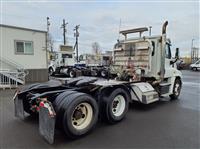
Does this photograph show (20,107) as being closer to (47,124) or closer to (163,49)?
(47,124)

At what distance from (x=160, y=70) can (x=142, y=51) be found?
104cm

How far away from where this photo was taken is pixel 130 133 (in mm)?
3840

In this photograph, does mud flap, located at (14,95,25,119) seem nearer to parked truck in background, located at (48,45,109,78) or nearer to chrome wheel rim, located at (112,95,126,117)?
chrome wheel rim, located at (112,95,126,117)

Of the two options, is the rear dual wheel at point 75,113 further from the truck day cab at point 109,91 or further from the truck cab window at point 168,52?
the truck cab window at point 168,52

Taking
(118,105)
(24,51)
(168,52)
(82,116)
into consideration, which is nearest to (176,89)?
(168,52)

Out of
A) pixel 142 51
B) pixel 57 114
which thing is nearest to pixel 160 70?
pixel 142 51

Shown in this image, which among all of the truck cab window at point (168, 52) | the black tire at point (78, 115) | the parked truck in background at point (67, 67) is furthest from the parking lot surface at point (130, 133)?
the parked truck in background at point (67, 67)

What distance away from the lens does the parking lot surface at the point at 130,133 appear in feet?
10.9

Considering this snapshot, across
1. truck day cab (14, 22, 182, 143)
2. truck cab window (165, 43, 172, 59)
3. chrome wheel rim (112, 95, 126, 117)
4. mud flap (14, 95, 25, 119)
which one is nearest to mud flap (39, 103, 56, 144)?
truck day cab (14, 22, 182, 143)

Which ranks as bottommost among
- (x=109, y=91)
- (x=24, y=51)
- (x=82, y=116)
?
(x=82, y=116)

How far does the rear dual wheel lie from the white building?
8736mm

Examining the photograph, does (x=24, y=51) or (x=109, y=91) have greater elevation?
(x=24, y=51)

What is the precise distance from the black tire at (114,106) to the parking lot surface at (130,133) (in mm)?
180

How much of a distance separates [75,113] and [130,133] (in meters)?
1.37
